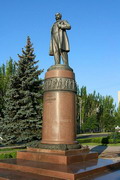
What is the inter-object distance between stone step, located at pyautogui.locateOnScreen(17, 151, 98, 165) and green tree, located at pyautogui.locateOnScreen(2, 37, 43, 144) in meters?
9.87

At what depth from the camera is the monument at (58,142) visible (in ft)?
21.7

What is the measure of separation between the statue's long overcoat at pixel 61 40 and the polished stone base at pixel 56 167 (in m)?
4.12

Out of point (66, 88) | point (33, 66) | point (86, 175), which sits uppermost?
point (33, 66)

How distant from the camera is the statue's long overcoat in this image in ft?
30.5

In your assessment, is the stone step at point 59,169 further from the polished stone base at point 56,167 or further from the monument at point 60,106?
the monument at point 60,106

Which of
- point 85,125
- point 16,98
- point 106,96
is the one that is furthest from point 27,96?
point 106,96

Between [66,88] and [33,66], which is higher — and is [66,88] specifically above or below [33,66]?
below

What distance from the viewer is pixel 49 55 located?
9.63m

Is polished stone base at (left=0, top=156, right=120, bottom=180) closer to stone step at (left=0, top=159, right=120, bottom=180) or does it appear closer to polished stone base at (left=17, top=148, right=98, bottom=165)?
stone step at (left=0, top=159, right=120, bottom=180)

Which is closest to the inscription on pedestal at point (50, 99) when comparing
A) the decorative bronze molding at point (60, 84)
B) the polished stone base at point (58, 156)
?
the decorative bronze molding at point (60, 84)

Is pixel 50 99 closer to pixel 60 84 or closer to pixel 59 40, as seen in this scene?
pixel 60 84

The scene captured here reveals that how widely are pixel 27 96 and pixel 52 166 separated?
12703 mm

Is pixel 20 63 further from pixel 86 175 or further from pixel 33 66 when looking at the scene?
pixel 86 175

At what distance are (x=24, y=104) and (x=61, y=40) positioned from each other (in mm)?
11082
